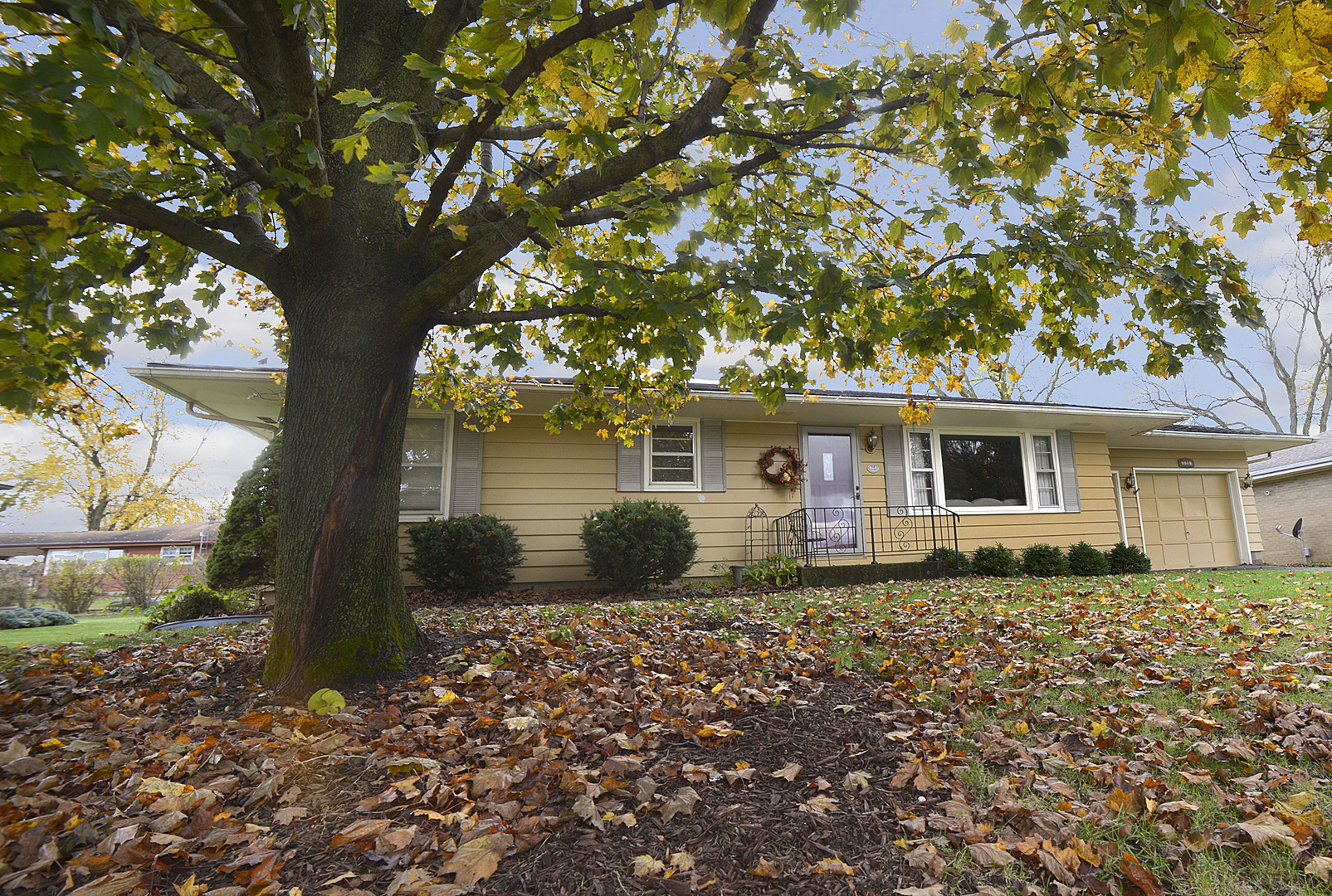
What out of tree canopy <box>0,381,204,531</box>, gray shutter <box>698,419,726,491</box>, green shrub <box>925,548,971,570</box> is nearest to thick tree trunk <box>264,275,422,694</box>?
gray shutter <box>698,419,726,491</box>

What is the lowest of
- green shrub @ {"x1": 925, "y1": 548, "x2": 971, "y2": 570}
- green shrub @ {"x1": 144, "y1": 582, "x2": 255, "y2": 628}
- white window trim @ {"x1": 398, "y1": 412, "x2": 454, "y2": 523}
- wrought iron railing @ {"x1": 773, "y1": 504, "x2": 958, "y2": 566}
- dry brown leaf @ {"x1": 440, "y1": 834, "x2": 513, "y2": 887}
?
dry brown leaf @ {"x1": 440, "y1": 834, "x2": 513, "y2": 887}

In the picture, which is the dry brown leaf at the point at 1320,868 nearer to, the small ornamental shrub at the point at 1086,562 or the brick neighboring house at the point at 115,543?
the small ornamental shrub at the point at 1086,562

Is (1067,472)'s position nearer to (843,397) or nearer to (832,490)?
(832,490)

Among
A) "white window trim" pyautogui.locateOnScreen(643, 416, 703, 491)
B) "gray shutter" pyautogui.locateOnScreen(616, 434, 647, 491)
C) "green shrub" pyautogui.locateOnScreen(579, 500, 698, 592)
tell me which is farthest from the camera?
"white window trim" pyautogui.locateOnScreen(643, 416, 703, 491)

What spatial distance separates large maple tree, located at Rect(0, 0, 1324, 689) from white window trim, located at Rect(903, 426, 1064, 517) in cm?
650

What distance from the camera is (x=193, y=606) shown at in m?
7.20

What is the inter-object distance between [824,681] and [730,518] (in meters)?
6.87

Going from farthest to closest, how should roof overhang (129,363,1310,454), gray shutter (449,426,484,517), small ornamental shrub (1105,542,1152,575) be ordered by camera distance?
small ornamental shrub (1105,542,1152,575) → gray shutter (449,426,484,517) → roof overhang (129,363,1310,454)

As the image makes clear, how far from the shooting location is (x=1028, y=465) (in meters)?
12.1

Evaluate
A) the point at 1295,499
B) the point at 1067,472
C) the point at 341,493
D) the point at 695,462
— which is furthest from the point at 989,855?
the point at 1295,499

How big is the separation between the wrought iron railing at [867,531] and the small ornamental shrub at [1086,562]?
76.1 inches

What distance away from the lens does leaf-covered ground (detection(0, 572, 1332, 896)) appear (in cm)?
187

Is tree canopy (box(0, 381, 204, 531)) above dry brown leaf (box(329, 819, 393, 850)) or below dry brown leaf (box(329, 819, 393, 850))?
above

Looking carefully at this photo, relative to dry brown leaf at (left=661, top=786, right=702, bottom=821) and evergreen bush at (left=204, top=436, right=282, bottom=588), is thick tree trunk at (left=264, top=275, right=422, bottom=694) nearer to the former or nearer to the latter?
dry brown leaf at (left=661, top=786, right=702, bottom=821)
